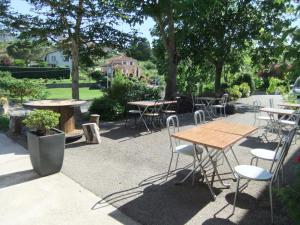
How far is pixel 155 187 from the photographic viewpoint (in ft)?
13.7

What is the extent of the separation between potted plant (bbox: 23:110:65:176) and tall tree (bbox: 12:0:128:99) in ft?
18.5

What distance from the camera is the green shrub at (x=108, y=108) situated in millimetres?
9492

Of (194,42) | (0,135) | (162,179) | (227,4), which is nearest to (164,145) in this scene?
(162,179)

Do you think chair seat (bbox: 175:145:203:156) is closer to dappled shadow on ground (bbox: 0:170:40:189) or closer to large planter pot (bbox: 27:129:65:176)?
large planter pot (bbox: 27:129:65:176)

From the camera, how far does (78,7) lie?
9375 mm

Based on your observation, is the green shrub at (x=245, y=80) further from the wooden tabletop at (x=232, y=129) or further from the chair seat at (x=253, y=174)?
the chair seat at (x=253, y=174)

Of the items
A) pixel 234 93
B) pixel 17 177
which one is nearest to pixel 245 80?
pixel 234 93

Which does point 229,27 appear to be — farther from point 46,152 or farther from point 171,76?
point 46,152

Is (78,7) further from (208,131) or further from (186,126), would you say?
(208,131)

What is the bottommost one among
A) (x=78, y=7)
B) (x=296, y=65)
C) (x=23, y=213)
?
(x=23, y=213)

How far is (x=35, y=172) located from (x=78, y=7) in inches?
A: 253

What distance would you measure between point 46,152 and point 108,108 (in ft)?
16.5

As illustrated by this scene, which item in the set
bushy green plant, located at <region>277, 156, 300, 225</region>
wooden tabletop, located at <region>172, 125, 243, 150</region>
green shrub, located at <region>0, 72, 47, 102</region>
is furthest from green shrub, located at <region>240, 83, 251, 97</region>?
bushy green plant, located at <region>277, 156, 300, 225</region>

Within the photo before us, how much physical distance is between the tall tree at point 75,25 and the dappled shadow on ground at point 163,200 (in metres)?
6.98
